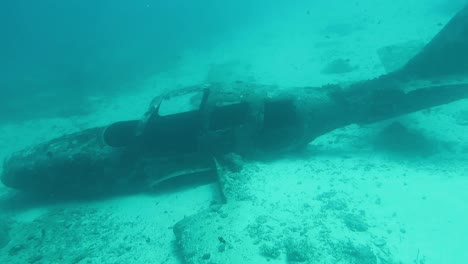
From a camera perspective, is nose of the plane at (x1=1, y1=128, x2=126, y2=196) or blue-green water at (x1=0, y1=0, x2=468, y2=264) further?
nose of the plane at (x1=1, y1=128, x2=126, y2=196)

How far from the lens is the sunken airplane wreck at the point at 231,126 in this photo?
26.0ft

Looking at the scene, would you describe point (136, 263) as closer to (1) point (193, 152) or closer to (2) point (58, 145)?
(1) point (193, 152)

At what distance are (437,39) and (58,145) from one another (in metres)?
11.1

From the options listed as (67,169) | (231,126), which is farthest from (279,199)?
(67,169)

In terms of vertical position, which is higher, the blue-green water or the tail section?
the tail section

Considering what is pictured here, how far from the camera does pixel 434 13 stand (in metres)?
23.7

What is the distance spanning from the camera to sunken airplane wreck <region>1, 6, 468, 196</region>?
26.0 ft

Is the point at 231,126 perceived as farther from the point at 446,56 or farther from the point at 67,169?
the point at 446,56

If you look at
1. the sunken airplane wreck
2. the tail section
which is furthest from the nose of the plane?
the tail section

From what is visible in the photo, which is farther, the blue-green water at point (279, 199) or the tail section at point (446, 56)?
the tail section at point (446, 56)

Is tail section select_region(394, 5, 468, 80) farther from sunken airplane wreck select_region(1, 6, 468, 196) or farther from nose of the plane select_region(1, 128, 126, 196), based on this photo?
nose of the plane select_region(1, 128, 126, 196)

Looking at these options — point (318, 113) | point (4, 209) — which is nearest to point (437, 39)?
point (318, 113)

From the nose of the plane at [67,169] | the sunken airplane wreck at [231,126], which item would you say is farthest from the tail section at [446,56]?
the nose of the plane at [67,169]

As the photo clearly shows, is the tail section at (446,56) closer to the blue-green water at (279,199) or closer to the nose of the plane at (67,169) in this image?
the blue-green water at (279,199)
